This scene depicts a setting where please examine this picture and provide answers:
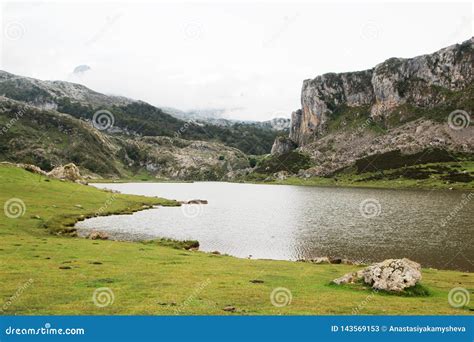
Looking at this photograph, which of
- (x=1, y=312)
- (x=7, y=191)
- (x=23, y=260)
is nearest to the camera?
→ (x=1, y=312)

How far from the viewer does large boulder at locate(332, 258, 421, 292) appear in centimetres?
3109

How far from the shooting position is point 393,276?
31641 mm

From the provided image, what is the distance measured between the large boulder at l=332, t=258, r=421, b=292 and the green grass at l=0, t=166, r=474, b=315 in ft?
3.39

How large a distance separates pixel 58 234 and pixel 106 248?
16.8m

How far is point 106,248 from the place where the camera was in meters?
50.7

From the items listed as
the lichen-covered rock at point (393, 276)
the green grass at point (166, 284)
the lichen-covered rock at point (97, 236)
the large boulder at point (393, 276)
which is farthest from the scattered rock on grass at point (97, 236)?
the lichen-covered rock at point (393, 276)

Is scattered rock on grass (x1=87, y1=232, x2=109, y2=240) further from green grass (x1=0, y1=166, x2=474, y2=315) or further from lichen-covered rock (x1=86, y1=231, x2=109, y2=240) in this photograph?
green grass (x1=0, y1=166, x2=474, y2=315)
